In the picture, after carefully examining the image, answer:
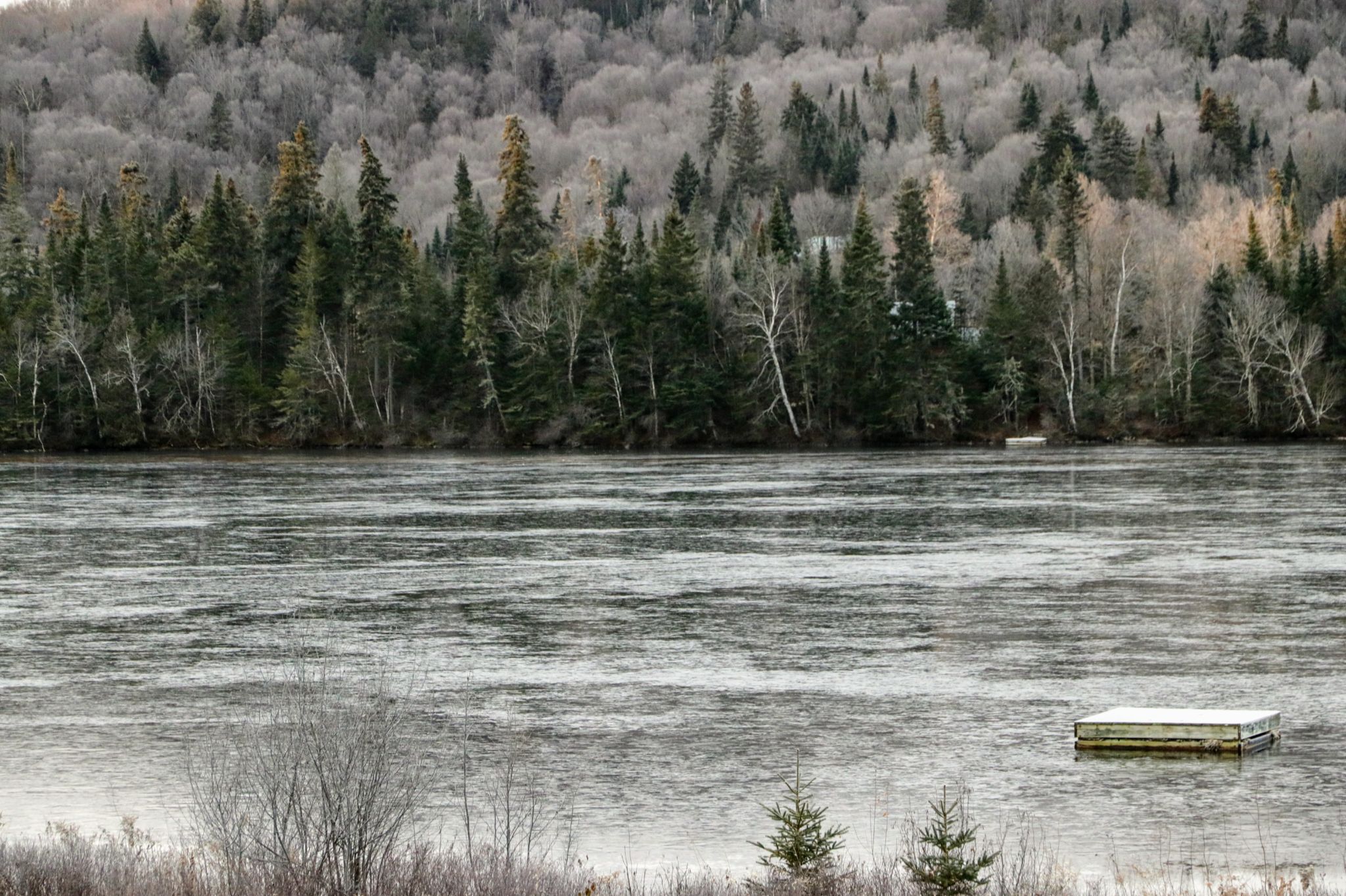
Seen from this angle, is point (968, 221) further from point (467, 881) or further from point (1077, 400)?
point (467, 881)

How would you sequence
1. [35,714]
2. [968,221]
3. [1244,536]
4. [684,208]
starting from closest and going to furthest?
[35,714]
[1244,536]
[968,221]
[684,208]

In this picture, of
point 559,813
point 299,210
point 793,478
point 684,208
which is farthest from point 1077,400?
point 684,208

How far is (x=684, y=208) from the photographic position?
19475 centimetres

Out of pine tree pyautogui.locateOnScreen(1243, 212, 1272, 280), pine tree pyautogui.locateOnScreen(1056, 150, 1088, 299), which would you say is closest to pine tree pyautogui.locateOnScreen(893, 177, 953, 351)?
pine tree pyautogui.locateOnScreen(1056, 150, 1088, 299)

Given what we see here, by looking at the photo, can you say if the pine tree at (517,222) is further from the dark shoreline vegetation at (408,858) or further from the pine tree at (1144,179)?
the dark shoreline vegetation at (408,858)

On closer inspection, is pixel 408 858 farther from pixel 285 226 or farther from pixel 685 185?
pixel 685 185

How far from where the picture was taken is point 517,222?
11306 cm

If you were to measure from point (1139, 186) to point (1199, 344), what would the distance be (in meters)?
74.4

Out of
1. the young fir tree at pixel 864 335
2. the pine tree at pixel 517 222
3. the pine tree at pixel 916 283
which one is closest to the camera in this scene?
the young fir tree at pixel 864 335

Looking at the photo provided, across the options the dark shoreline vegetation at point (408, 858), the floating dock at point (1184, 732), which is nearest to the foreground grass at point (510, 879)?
the dark shoreline vegetation at point (408, 858)

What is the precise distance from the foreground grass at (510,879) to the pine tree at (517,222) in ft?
322

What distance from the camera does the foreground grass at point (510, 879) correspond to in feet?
39.8

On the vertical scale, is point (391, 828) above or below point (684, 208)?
below

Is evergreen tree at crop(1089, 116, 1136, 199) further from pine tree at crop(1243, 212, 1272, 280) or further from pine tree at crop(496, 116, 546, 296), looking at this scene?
pine tree at crop(496, 116, 546, 296)
